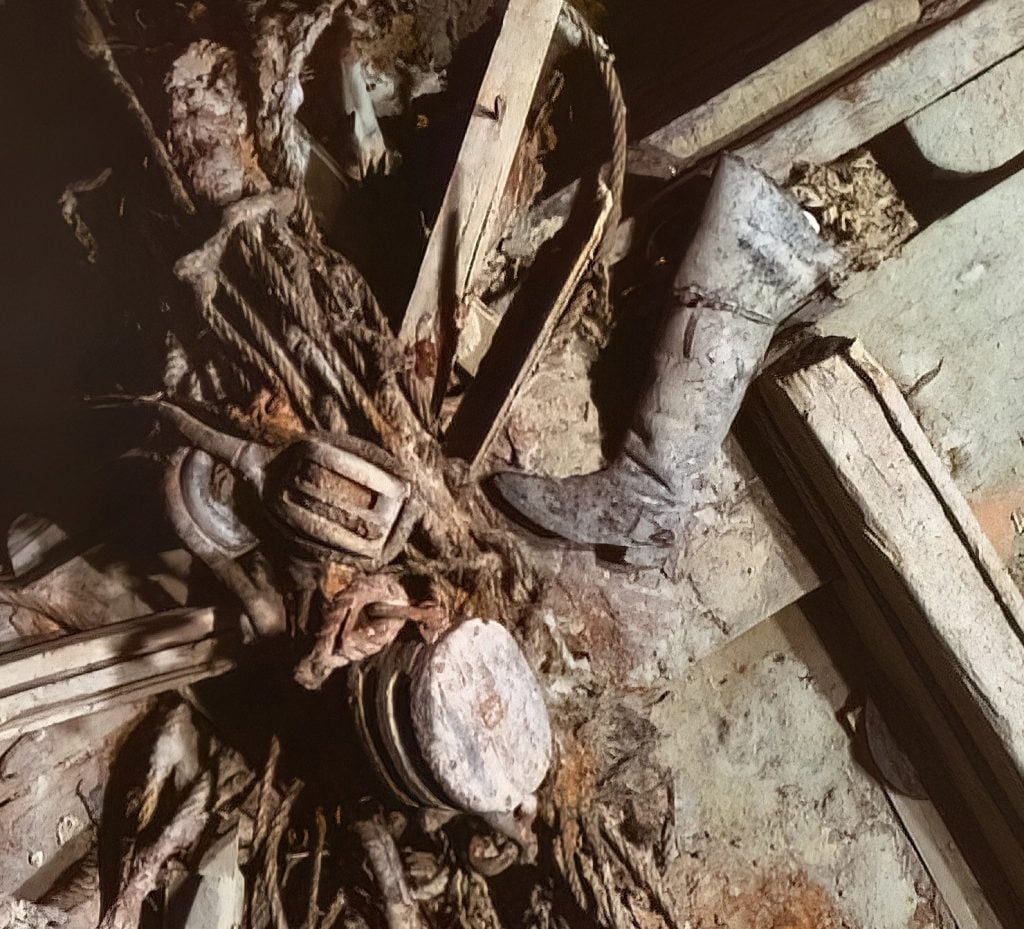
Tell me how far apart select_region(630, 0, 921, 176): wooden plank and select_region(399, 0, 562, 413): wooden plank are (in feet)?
1.23

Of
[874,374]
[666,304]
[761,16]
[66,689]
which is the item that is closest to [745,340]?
[666,304]

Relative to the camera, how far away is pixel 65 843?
183cm

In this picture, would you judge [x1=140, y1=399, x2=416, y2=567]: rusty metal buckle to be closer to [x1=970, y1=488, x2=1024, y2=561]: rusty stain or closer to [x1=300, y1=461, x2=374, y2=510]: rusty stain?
[x1=300, y1=461, x2=374, y2=510]: rusty stain

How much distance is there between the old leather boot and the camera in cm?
174

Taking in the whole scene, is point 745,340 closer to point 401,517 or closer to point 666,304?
point 666,304

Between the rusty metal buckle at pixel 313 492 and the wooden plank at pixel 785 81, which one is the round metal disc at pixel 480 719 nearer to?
the rusty metal buckle at pixel 313 492

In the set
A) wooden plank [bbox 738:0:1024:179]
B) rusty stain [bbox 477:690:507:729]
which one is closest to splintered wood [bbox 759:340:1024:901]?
wooden plank [bbox 738:0:1024:179]

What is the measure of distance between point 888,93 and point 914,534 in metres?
0.94

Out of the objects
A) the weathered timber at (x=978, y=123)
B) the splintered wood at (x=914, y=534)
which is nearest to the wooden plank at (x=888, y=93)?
the weathered timber at (x=978, y=123)

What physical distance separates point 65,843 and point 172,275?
1.20 metres

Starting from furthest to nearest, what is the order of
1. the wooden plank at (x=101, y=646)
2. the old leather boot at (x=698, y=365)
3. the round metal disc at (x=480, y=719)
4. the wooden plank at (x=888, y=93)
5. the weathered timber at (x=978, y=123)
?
the weathered timber at (x=978, y=123)
the wooden plank at (x=888, y=93)
the old leather boot at (x=698, y=365)
the wooden plank at (x=101, y=646)
the round metal disc at (x=480, y=719)

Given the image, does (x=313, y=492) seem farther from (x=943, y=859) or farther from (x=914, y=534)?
(x=943, y=859)

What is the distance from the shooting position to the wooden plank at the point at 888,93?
1.86 metres

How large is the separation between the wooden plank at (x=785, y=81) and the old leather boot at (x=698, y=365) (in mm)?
251
